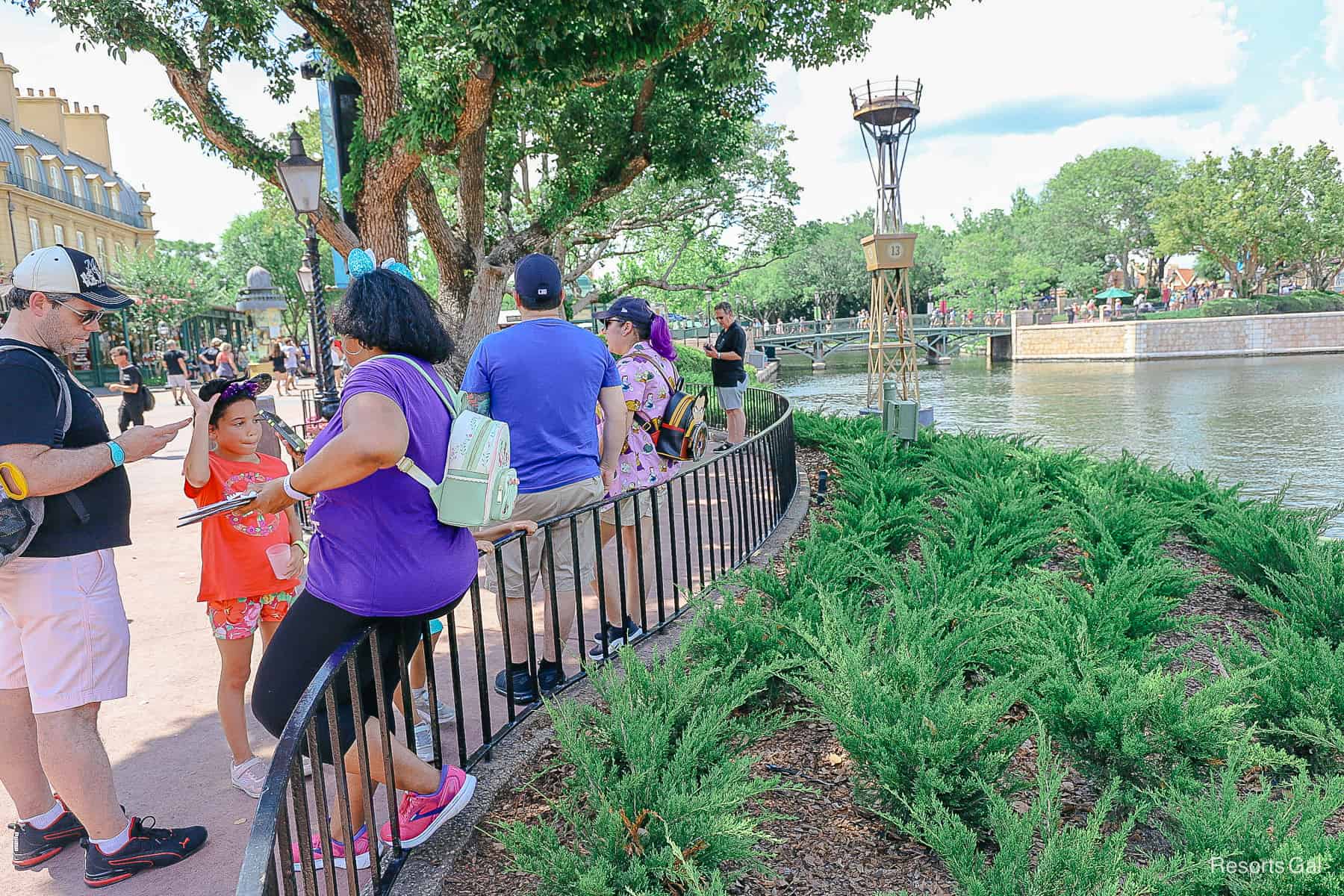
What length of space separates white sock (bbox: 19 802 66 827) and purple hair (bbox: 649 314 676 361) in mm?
3121

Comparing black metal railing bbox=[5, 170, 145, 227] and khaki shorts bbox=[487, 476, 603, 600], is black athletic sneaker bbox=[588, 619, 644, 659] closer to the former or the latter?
khaki shorts bbox=[487, 476, 603, 600]

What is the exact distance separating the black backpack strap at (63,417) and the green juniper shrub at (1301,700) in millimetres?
3975

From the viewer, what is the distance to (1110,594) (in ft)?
13.3

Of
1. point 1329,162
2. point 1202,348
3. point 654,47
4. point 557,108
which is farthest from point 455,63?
point 1329,162

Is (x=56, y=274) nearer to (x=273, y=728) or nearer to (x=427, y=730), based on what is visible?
(x=273, y=728)

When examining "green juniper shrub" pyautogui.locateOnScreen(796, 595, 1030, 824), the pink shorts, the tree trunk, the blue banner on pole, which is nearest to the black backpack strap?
the pink shorts

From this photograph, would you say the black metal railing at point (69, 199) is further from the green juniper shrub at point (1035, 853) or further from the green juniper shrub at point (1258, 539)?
the green juniper shrub at point (1035, 853)

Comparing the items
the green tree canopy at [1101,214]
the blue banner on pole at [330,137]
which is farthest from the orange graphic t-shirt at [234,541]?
the green tree canopy at [1101,214]

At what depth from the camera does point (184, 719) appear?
3.90 meters

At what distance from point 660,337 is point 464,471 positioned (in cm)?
245

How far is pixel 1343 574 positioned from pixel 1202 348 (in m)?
48.4

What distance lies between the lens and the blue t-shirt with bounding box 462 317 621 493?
129 inches

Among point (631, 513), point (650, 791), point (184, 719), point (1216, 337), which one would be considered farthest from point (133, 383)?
point (1216, 337)

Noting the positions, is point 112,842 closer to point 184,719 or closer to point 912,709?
point 184,719
